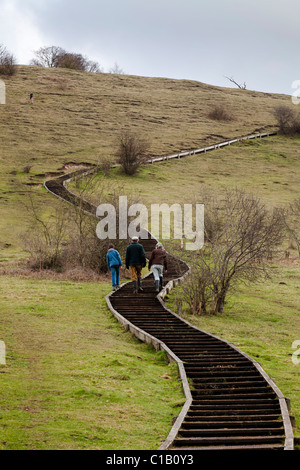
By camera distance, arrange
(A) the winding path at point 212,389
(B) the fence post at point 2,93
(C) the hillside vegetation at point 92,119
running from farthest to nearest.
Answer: (B) the fence post at point 2,93
(C) the hillside vegetation at point 92,119
(A) the winding path at point 212,389

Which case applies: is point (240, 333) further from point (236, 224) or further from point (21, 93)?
point (21, 93)

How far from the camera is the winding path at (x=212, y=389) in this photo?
10.6 meters

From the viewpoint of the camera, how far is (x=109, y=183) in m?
49.0

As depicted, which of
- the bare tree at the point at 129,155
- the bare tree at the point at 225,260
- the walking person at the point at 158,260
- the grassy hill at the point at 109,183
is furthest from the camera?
the bare tree at the point at 129,155

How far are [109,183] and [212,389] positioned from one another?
36526 mm

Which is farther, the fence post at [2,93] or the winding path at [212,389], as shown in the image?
the fence post at [2,93]

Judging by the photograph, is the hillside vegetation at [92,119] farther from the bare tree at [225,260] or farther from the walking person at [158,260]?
the bare tree at [225,260]

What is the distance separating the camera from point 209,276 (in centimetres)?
2333

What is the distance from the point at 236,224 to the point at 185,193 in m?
34.0

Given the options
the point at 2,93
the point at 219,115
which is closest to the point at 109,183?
the point at 2,93

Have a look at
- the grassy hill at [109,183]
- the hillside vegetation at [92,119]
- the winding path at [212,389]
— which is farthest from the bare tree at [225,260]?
the hillside vegetation at [92,119]

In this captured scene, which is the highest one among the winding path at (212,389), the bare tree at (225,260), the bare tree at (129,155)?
the bare tree at (129,155)

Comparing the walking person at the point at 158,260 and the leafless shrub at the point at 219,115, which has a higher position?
the leafless shrub at the point at 219,115

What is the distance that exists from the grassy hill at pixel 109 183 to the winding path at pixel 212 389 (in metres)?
0.45
